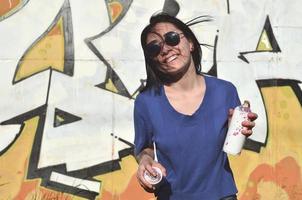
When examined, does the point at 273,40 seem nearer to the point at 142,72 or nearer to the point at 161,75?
the point at 142,72

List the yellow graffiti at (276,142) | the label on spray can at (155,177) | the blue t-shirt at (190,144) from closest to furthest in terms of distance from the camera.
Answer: the label on spray can at (155,177) → the blue t-shirt at (190,144) → the yellow graffiti at (276,142)

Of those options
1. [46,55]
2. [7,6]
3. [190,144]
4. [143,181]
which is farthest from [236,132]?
[7,6]

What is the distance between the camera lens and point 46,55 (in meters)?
5.01

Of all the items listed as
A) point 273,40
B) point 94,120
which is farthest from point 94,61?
point 273,40

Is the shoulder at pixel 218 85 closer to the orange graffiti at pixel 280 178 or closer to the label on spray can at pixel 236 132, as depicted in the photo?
the label on spray can at pixel 236 132

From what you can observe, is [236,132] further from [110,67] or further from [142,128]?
[110,67]

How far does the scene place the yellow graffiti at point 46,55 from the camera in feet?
16.3

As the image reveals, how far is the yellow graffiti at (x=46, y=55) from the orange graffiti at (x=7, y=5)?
35 centimetres

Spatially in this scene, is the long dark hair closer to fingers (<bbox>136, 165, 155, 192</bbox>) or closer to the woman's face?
the woman's face

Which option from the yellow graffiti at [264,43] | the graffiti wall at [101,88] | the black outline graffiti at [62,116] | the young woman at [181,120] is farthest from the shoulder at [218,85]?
the yellow graffiti at [264,43]

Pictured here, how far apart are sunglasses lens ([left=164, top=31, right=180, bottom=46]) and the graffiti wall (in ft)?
8.68

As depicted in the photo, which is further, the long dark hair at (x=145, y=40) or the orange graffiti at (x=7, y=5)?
the orange graffiti at (x=7, y=5)

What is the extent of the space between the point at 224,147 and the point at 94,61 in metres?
2.84

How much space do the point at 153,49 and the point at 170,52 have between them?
0.23 feet
